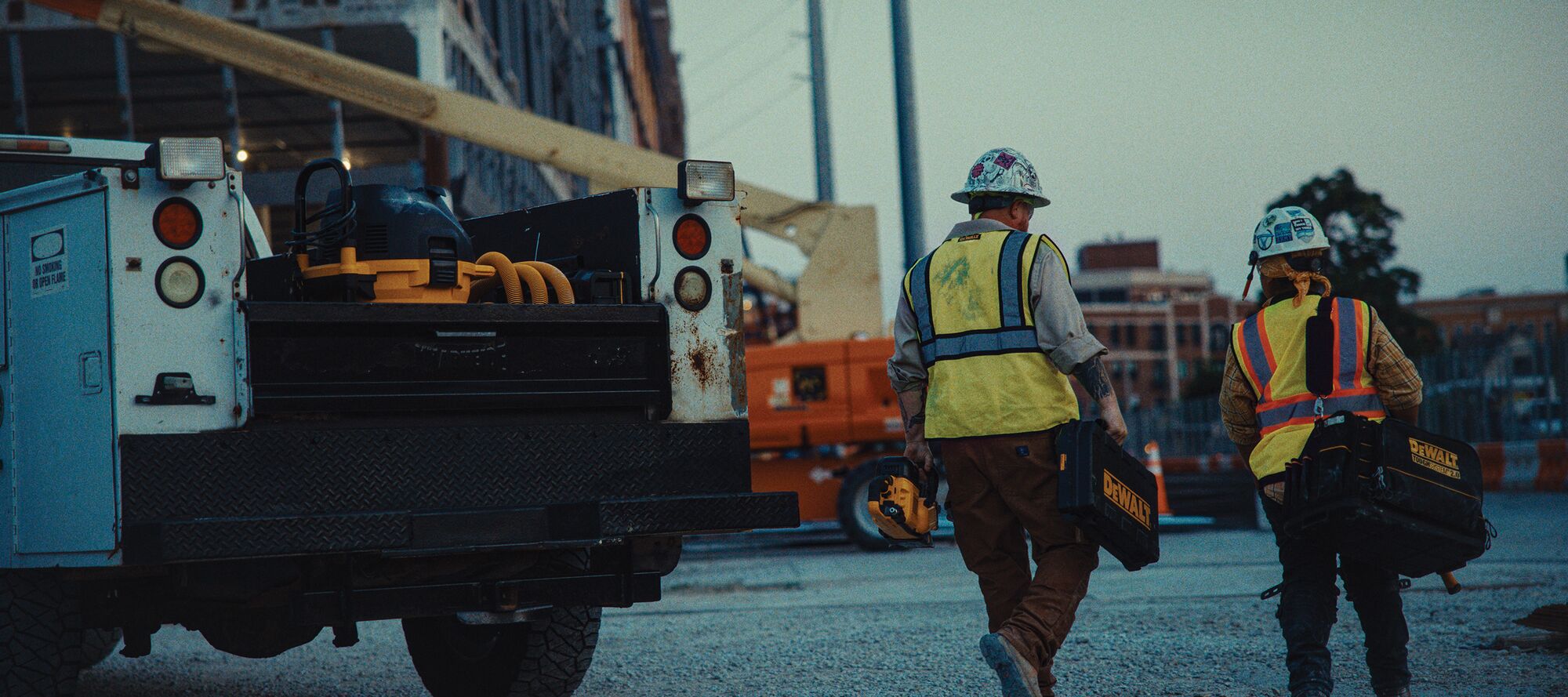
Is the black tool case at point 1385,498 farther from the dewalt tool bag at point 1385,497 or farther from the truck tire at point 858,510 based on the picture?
the truck tire at point 858,510

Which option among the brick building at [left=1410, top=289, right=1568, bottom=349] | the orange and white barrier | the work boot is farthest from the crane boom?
the brick building at [left=1410, top=289, right=1568, bottom=349]

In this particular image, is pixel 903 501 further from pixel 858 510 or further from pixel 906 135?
pixel 906 135

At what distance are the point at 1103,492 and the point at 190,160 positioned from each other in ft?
8.90

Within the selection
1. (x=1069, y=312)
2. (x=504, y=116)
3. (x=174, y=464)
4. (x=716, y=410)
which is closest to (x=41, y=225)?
(x=174, y=464)

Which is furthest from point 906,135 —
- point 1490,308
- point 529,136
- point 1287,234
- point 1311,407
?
point 1490,308

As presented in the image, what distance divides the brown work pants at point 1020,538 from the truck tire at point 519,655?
1.50m

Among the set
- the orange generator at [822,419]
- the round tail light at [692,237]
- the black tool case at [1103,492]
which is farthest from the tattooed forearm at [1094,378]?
the orange generator at [822,419]

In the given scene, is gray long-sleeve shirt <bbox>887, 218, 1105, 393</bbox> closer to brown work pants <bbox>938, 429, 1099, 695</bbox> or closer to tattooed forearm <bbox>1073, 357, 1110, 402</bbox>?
tattooed forearm <bbox>1073, 357, 1110, 402</bbox>

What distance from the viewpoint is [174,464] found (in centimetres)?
429

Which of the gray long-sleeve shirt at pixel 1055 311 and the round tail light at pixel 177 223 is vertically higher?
the round tail light at pixel 177 223

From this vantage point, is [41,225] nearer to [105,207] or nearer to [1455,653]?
[105,207]

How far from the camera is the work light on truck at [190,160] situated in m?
4.35

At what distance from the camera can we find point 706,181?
5.23 meters

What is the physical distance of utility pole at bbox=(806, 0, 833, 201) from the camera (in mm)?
19922
